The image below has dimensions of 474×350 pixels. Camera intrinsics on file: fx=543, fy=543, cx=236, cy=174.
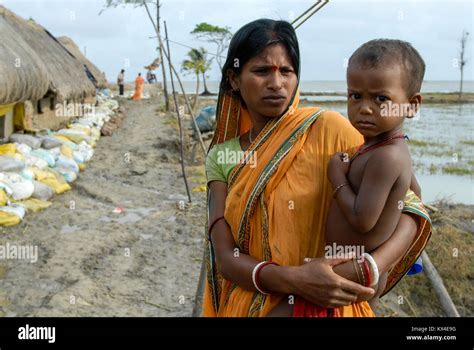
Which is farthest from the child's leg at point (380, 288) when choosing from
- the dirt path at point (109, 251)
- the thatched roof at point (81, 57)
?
the thatched roof at point (81, 57)

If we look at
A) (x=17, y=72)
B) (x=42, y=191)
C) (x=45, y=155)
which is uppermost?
(x=17, y=72)

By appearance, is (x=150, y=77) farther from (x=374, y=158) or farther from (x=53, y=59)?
(x=374, y=158)

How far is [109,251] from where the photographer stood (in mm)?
5441

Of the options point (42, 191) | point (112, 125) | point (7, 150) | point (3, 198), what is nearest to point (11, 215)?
point (3, 198)

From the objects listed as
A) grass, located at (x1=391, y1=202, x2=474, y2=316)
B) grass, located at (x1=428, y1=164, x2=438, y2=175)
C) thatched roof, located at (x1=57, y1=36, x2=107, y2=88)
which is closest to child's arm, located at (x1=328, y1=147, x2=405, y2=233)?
grass, located at (x1=391, y1=202, x2=474, y2=316)

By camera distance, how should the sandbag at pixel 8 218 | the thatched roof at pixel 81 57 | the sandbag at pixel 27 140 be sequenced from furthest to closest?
the thatched roof at pixel 81 57
the sandbag at pixel 27 140
the sandbag at pixel 8 218

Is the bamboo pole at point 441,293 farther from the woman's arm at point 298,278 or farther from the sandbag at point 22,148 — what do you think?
the sandbag at point 22,148

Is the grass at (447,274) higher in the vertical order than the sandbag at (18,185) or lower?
lower

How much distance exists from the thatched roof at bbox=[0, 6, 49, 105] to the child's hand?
6353 mm

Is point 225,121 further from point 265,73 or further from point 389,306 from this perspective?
point 389,306

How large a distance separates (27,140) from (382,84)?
304 inches

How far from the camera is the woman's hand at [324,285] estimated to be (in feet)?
4.75

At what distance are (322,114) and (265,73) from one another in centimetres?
22
